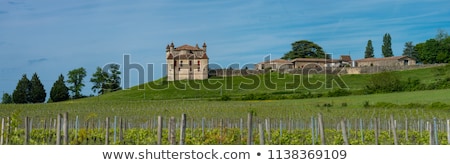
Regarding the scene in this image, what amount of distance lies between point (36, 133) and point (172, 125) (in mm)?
13321

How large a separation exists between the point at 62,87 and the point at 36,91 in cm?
351

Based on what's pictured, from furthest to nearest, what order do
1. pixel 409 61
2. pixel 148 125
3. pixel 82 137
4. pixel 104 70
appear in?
pixel 409 61 < pixel 104 70 < pixel 148 125 < pixel 82 137

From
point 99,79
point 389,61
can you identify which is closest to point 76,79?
point 99,79

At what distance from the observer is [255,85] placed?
83875mm

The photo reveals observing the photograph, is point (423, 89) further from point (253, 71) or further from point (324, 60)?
point (324, 60)

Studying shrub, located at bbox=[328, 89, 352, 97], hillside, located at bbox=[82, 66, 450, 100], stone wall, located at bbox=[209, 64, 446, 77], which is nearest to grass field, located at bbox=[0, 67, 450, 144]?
hillside, located at bbox=[82, 66, 450, 100]

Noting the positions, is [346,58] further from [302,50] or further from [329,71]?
[329,71]

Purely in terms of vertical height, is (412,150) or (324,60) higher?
(324,60)

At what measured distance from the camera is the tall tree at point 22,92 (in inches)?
3226

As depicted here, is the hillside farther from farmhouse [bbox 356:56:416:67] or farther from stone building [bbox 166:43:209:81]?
farmhouse [bbox 356:56:416:67]

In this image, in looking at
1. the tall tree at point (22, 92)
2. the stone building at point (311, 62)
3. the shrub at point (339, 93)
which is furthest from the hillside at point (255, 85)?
the stone building at point (311, 62)

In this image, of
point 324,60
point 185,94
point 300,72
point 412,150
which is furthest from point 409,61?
point 412,150

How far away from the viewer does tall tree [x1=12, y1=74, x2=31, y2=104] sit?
81938mm

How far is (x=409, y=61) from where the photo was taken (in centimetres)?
11525
